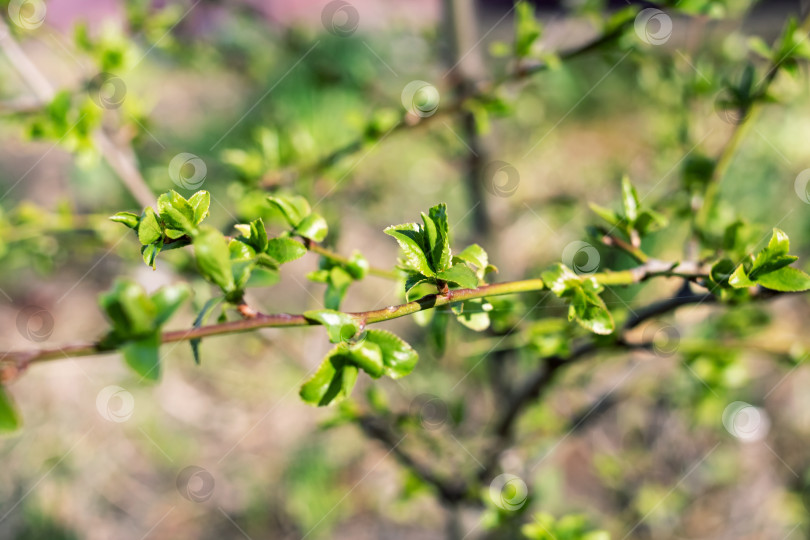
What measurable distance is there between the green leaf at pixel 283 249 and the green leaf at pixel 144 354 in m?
0.11

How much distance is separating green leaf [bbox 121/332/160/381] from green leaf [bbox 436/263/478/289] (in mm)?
188

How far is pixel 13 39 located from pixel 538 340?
900mm

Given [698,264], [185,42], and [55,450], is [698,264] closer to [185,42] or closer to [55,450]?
[185,42]

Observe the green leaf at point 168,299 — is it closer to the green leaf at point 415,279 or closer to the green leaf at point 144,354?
the green leaf at point 144,354

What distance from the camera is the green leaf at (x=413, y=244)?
0.40 m

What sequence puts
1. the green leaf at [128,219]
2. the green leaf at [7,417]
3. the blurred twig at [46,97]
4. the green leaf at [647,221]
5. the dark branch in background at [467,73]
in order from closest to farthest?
the green leaf at [7,417] < the green leaf at [128,219] < the green leaf at [647,221] < the blurred twig at [46,97] < the dark branch in background at [467,73]

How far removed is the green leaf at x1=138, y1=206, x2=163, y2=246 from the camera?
0.40m

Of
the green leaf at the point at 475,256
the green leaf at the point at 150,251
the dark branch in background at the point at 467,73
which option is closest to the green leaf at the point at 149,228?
the green leaf at the point at 150,251

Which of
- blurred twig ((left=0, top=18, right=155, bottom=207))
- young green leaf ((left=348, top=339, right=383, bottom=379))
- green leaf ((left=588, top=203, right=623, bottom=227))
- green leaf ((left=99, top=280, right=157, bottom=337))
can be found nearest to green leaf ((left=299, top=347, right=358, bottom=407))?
young green leaf ((left=348, top=339, right=383, bottom=379))

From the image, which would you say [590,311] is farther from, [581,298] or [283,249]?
[283,249]

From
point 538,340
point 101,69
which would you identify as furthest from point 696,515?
point 101,69

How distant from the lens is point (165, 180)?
39.1 inches

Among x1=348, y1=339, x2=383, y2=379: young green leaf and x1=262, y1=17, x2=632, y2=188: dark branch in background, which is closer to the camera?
x1=348, y1=339, x2=383, y2=379: young green leaf

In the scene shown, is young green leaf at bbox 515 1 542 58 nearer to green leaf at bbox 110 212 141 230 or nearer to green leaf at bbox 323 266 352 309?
green leaf at bbox 323 266 352 309
